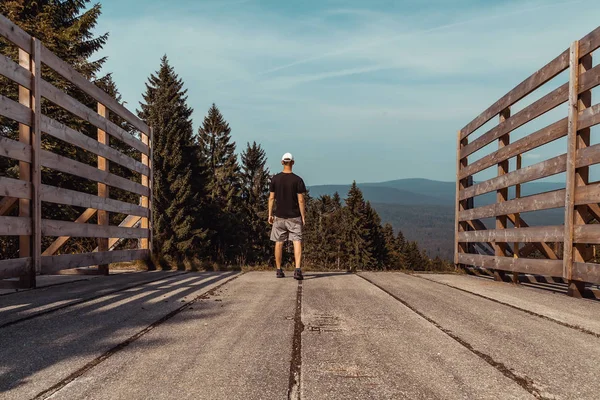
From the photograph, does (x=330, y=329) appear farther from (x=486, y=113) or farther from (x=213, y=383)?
(x=486, y=113)

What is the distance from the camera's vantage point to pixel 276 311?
12.7ft

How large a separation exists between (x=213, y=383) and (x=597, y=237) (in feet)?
13.0

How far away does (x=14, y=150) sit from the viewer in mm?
4684

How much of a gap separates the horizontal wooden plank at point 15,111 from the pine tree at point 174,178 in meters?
30.2

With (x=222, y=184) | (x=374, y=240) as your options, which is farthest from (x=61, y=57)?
(x=374, y=240)

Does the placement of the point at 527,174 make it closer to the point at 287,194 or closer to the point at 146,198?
the point at 287,194

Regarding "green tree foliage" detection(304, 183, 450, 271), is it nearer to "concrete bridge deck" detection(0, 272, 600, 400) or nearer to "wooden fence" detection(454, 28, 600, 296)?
"wooden fence" detection(454, 28, 600, 296)

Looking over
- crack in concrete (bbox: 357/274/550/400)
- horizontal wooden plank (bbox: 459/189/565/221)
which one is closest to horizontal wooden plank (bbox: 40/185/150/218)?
crack in concrete (bbox: 357/274/550/400)

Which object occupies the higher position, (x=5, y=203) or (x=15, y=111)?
(x=15, y=111)

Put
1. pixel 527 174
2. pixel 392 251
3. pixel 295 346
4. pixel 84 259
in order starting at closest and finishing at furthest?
pixel 295 346 → pixel 527 174 → pixel 84 259 → pixel 392 251

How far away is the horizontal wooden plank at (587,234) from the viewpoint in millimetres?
4477

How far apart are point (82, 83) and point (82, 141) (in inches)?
31.5

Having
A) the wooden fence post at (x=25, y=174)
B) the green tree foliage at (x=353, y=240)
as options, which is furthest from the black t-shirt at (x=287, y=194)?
the green tree foliage at (x=353, y=240)

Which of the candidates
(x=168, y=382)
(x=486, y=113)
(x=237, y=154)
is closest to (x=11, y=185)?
(x=168, y=382)
